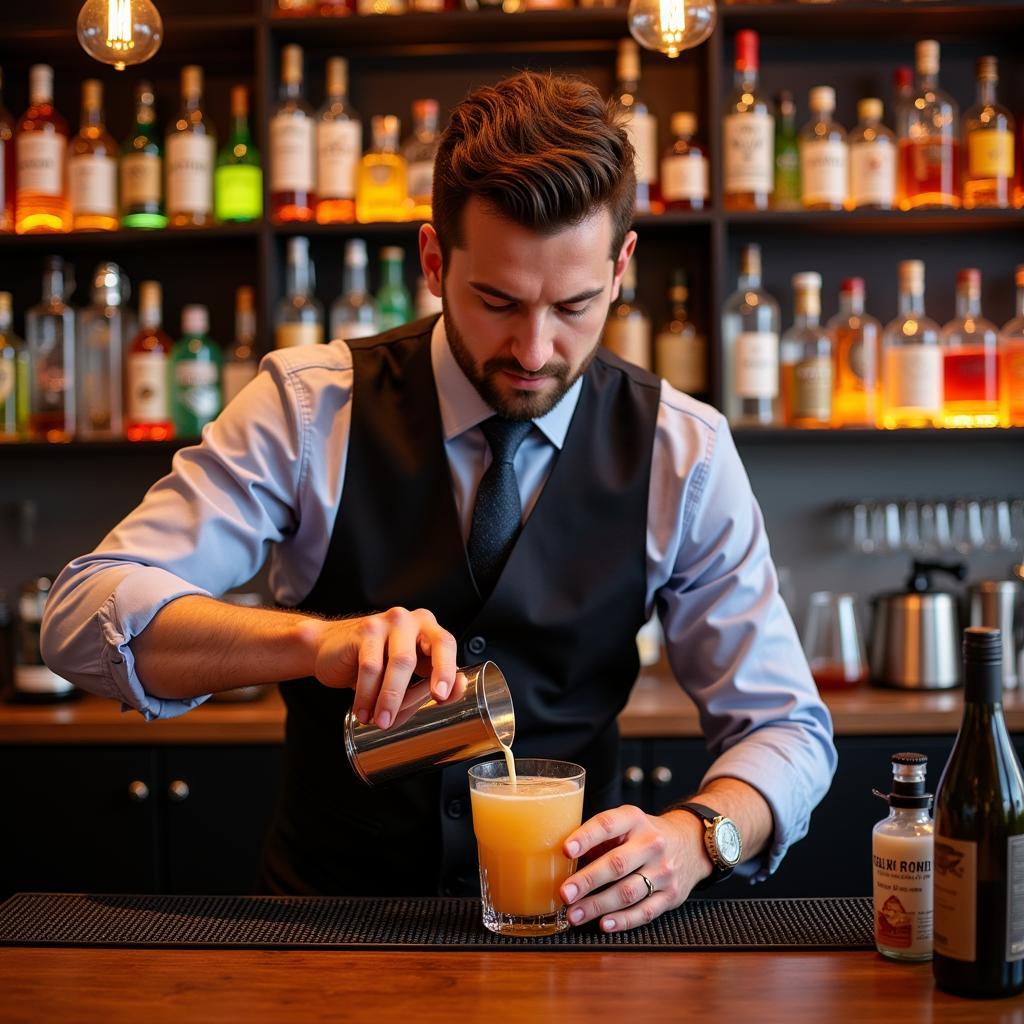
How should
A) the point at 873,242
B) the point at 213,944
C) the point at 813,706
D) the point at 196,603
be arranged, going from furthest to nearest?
the point at 873,242 → the point at 813,706 → the point at 196,603 → the point at 213,944

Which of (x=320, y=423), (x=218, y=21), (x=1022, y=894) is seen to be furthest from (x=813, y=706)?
(x=218, y=21)

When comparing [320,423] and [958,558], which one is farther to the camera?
[958,558]

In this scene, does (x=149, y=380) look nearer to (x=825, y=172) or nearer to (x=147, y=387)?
(x=147, y=387)

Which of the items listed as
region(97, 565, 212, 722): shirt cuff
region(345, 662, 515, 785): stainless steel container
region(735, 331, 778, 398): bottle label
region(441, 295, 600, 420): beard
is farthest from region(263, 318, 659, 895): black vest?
region(735, 331, 778, 398): bottle label

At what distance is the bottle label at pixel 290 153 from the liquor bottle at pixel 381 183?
0.12 metres

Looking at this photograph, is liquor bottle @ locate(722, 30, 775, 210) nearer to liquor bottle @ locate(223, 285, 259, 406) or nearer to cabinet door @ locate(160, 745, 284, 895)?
liquor bottle @ locate(223, 285, 259, 406)

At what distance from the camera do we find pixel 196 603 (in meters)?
1.32

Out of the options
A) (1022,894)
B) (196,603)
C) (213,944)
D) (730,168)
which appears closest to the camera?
(1022,894)

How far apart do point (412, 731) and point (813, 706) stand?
0.60 m

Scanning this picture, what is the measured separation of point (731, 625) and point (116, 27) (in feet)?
3.09

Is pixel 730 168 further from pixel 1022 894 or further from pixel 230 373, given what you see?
pixel 1022 894

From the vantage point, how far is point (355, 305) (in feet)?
8.96

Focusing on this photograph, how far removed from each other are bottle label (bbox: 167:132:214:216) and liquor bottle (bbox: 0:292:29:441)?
430mm


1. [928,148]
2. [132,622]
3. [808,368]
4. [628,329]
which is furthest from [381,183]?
[132,622]
